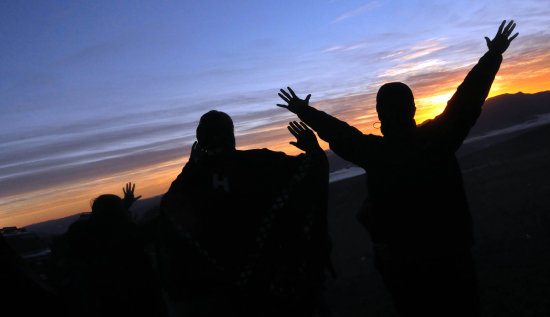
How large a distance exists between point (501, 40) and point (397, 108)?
2.88ft

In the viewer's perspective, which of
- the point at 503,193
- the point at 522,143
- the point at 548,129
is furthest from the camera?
the point at 548,129

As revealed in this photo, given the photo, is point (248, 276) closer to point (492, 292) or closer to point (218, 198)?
point (218, 198)

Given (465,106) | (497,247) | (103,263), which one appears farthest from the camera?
(497,247)

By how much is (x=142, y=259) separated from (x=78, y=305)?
735mm

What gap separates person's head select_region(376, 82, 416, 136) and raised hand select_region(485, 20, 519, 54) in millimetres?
622

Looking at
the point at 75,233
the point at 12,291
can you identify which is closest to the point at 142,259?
the point at 75,233

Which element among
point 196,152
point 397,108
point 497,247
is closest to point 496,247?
point 497,247

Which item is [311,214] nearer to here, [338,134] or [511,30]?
[338,134]

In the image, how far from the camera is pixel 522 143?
22.6m

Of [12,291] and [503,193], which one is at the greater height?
[12,291]

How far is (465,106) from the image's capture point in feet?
8.04

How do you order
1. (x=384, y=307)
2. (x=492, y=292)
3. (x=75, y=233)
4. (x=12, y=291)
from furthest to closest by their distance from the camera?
(x=384, y=307), (x=492, y=292), (x=75, y=233), (x=12, y=291)

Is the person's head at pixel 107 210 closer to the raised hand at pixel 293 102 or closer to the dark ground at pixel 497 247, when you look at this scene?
the raised hand at pixel 293 102

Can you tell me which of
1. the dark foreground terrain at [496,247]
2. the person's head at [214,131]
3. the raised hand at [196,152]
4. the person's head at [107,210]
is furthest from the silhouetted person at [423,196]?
the person's head at [107,210]
